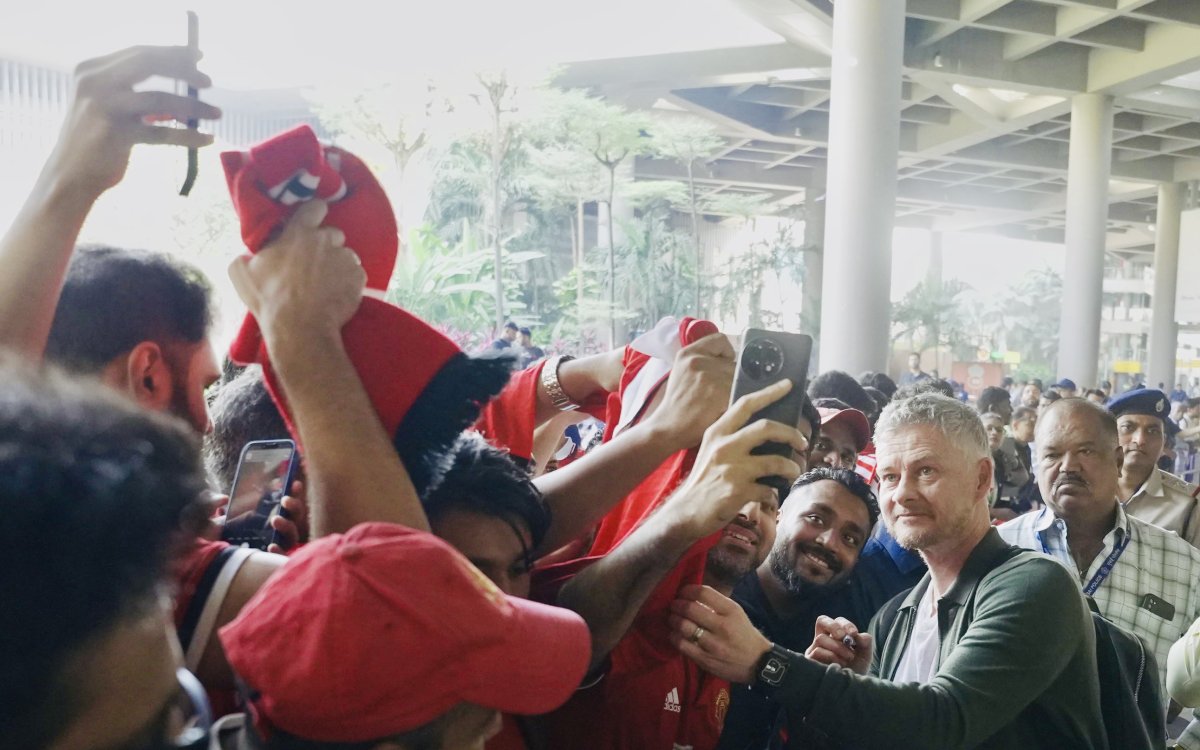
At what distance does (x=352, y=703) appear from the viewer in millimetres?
833

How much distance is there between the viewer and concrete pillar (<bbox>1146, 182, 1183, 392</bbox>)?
2172 centimetres

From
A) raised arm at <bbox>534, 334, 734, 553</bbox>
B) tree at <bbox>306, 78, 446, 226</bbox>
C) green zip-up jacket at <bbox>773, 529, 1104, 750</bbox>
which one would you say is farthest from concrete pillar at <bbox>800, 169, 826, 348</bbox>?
raised arm at <bbox>534, 334, 734, 553</bbox>

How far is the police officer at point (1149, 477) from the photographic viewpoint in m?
4.24

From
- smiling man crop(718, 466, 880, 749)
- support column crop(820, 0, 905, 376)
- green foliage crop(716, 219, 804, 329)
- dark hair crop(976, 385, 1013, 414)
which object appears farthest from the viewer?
green foliage crop(716, 219, 804, 329)

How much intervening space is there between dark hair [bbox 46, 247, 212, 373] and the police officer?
4.13 m

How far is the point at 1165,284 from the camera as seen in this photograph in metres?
22.2

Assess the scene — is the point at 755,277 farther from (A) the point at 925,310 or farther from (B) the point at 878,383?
(B) the point at 878,383

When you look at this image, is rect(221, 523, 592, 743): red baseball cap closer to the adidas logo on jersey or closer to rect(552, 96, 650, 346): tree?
the adidas logo on jersey

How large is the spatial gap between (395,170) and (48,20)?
5.84m

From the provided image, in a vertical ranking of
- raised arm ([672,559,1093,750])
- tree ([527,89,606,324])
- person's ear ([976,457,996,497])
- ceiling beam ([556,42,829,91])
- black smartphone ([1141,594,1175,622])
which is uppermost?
ceiling beam ([556,42,829,91])

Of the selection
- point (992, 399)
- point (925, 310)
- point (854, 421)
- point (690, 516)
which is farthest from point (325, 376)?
point (925, 310)

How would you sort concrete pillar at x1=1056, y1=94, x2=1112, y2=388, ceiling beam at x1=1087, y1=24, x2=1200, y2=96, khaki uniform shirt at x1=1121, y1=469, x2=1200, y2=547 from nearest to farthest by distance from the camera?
khaki uniform shirt at x1=1121, y1=469, x2=1200, y2=547
ceiling beam at x1=1087, y1=24, x2=1200, y2=96
concrete pillar at x1=1056, y1=94, x2=1112, y2=388

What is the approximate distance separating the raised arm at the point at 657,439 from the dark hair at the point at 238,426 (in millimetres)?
480

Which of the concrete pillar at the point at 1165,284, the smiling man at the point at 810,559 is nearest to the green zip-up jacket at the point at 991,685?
the smiling man at the point at 810,559
